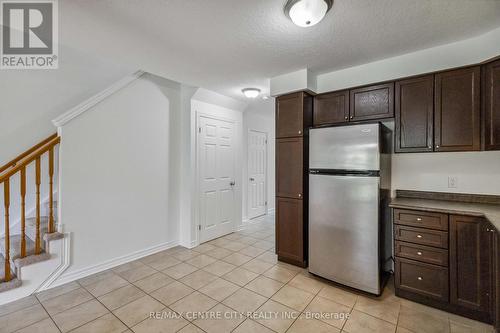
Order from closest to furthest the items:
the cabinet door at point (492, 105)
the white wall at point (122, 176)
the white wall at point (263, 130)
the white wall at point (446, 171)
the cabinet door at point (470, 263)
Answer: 1. the cabinet door at point (470, 263)
2. the cabinet door at point (492, 105)
3. the white wall at point (446, 171)
4. the white wall at point (122, 176)
5. the white wall at point (263, 130)

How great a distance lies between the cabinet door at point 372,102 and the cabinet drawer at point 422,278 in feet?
4.96

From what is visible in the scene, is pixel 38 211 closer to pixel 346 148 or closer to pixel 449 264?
pixel 346 148

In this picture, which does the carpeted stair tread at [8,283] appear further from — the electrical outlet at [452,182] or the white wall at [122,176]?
the electrical outlet at [452,182]

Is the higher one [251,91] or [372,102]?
[251,91]

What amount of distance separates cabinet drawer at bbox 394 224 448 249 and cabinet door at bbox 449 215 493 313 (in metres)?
0.06

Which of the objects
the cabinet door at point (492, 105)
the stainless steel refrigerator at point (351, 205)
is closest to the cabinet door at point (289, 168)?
the stainless steel refrigerator at point (351, 205)

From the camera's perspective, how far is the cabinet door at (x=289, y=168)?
2816mm

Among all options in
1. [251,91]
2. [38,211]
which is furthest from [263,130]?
[38,211]

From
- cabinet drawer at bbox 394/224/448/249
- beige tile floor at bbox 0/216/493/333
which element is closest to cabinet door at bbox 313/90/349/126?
cabinet drawer at bbox 394/224/448/249

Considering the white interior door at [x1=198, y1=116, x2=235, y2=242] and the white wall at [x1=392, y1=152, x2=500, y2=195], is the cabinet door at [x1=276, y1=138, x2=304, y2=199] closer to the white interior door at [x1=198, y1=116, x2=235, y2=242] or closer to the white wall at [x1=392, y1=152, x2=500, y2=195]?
the white wall at [x1=392, y1=152, x2=500, y2=195]

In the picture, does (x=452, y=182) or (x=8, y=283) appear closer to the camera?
(x=8, y=283)

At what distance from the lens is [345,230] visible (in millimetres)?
2303

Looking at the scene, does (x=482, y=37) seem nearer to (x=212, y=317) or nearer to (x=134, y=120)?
(x=212, y=317)

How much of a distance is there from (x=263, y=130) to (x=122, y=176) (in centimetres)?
336
